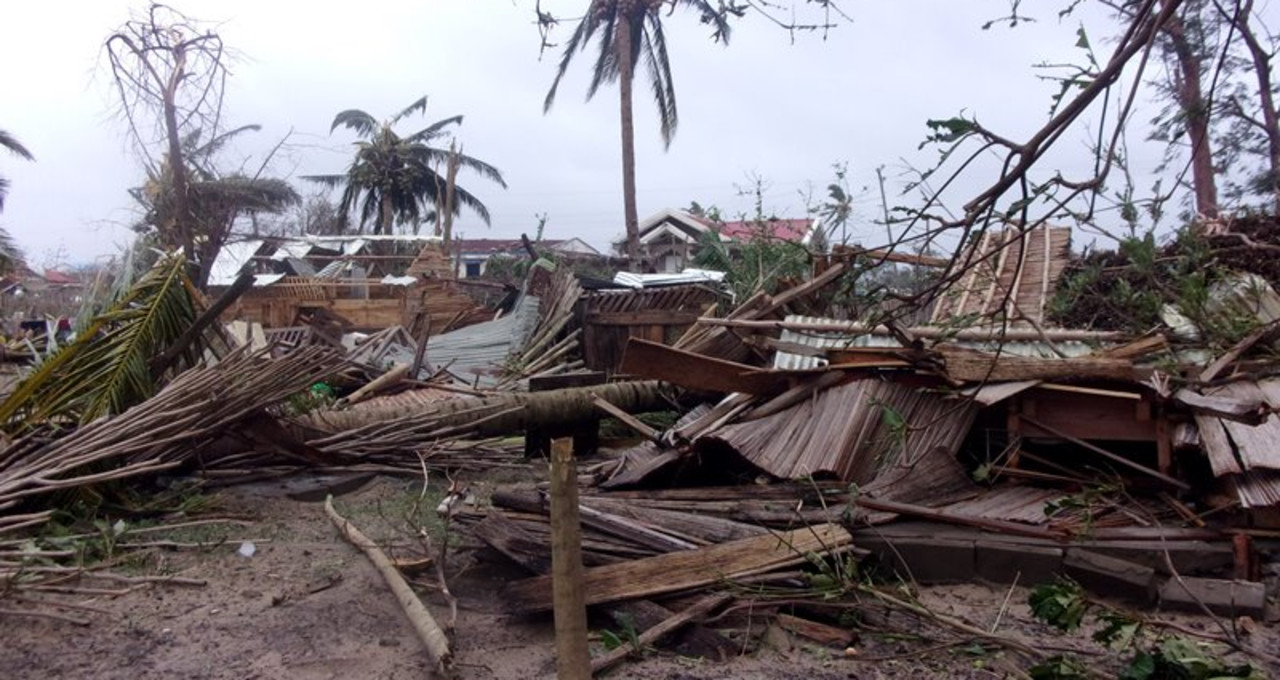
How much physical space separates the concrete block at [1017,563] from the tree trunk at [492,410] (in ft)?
12.8

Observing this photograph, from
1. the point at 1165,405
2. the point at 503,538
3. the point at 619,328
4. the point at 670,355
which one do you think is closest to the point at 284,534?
the point at 503,538

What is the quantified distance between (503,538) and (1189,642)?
9.25ft

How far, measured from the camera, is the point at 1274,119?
4539 millimetres

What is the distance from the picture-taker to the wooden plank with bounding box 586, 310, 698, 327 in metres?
12.0

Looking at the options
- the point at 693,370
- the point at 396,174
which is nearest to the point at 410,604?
the point at 693,370

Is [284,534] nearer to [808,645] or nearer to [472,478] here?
[472,478]

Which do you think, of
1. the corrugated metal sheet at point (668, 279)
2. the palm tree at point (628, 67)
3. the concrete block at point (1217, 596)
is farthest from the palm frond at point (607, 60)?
the concrete block at point (1217, 596)

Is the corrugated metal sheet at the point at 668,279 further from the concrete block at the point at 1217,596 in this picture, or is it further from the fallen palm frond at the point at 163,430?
the concrete block at the point at 1217,596

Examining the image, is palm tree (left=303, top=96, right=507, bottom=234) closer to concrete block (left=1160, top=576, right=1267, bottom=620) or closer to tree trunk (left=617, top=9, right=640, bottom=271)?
tree trunk (left=617, top=9, right=640, bottom=271)

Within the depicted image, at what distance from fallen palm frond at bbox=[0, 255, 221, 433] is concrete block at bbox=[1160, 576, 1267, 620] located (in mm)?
5802

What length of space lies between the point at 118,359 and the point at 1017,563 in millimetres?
5354

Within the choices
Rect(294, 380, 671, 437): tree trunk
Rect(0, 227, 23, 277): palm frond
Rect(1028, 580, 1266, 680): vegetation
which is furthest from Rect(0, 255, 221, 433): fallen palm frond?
Rect(0, 227, 23, 277): palm frond

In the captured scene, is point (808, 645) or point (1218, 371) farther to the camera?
point (1218, 371)

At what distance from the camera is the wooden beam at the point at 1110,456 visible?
505 cm
